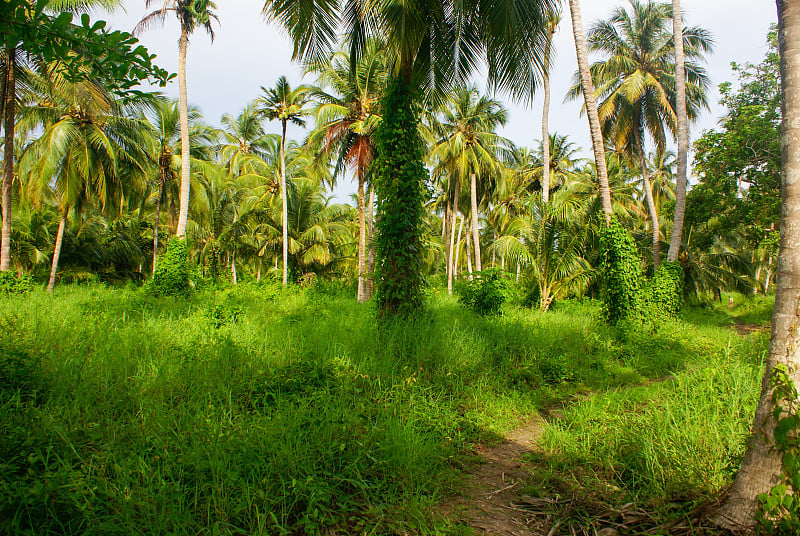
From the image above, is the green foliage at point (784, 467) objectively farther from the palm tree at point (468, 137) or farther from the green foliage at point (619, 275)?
the palm tree at point (468, 137)

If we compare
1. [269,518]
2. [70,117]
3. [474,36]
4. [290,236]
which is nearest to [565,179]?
[290,236]

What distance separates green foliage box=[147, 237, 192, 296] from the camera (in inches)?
456

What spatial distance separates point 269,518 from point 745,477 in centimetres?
300

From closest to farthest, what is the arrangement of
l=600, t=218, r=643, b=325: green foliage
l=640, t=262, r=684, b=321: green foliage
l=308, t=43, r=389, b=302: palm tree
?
1. l=600, t=218, r=643, b=325: green foliage
2. l=640, t=262, r=684, b=321: green foliage
3. l=308, t=43, r=389, b=302: palm tree

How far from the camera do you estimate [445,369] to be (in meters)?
5.39

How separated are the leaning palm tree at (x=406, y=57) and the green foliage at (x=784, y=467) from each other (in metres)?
5.17

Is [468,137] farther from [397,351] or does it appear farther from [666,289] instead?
[397,351]

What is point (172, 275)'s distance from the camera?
1172 cm

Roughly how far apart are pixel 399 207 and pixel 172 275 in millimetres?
8220

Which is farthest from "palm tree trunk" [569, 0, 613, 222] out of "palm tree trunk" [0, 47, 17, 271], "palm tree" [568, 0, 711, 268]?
"palm tree trunk" [0, 47, 17, 271]

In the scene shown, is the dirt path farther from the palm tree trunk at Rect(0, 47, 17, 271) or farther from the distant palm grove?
the palm tree trunk at Rect(0, 47, 17, 271)

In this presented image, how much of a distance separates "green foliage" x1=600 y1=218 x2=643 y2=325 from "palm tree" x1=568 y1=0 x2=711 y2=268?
879 cm

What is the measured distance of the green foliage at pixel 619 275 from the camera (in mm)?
9816

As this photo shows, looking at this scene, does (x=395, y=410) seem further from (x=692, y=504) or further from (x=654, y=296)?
(x=654, y=296)
